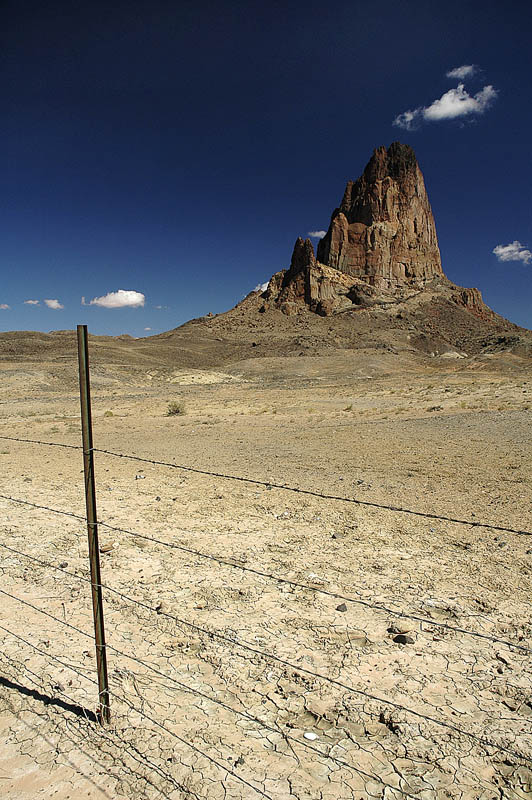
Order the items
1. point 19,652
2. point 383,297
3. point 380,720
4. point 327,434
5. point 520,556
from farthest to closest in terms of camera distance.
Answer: point 383,297 → point 327,434 → point 520,556 → point 19,652 → point 380,720

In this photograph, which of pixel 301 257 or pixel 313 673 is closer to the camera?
pixel 313 673

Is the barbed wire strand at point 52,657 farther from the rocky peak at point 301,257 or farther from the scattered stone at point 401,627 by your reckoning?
the rocky peak at point 301,257

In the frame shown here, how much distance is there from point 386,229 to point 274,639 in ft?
461

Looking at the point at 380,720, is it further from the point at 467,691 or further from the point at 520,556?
the point at 520,556

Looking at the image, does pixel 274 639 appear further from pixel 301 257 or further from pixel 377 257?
pixel 377 257

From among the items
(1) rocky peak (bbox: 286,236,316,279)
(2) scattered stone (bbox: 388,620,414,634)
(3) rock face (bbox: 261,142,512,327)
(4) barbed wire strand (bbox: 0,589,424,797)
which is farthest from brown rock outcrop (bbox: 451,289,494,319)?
(4) barbed wire strand (bbox: 0,589,424,797)

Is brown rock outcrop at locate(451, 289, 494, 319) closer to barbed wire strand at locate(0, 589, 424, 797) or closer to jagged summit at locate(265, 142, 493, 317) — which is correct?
jagged summit at locate(265, 142, 493, 317)

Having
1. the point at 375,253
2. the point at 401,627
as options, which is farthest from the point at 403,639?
the point at 375,253

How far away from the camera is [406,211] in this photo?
137m

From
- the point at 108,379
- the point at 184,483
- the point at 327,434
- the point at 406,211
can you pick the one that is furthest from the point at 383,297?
the point at 184,483

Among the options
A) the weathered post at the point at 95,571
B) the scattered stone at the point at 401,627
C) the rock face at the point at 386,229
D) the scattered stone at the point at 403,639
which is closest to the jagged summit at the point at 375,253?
the rock face at the point at 386,229

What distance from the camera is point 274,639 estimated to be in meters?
4.33

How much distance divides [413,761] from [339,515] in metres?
4.85

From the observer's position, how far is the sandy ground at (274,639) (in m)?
2.98
